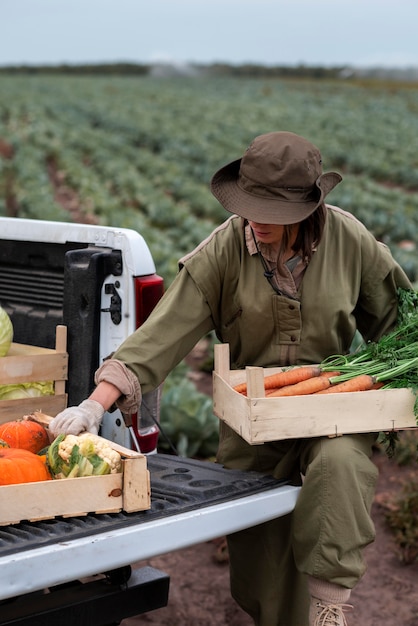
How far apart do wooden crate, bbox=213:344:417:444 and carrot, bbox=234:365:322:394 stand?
0.15 m

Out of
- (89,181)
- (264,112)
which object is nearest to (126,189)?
(89,181)

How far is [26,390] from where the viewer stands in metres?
3.61

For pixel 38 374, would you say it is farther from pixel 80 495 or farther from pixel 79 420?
pixel 80 495

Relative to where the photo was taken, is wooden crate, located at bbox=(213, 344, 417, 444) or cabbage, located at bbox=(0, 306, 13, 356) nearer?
wooden crate, located at bbox=(213, 344, 417, 444)

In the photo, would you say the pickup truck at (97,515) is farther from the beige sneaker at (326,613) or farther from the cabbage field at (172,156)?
the cabbage field at (172,156)

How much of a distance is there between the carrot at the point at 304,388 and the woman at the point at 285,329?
0.58ft

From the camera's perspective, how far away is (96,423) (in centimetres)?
307

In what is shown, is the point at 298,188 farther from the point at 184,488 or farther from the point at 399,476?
the point at 399,476

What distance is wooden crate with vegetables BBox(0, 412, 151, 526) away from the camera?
2.71m

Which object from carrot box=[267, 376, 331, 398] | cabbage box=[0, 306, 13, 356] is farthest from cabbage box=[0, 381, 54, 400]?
carrot box=[267, 376, 331, 398]

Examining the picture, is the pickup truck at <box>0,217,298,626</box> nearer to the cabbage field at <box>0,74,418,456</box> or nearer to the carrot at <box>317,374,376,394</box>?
the carrot at <box>317,374,376,394</box>

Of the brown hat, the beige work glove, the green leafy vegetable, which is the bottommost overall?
the beige work glove

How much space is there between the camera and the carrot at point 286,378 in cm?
332

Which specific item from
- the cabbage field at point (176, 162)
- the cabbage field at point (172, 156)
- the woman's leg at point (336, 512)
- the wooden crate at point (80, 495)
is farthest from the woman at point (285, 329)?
the cabbage field at point (172, 156)
